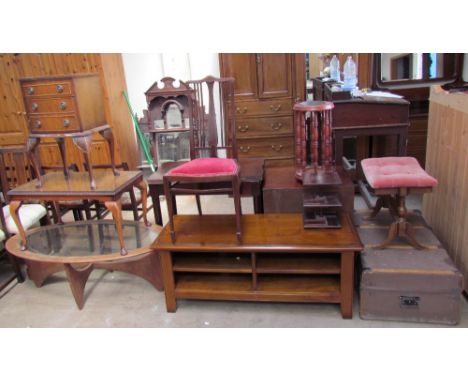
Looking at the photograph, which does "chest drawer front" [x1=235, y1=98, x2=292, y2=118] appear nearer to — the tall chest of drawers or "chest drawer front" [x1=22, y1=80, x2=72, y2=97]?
the tall chest of drawers

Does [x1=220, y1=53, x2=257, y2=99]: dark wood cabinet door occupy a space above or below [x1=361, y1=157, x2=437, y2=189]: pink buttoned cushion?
above

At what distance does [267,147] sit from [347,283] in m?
2.12

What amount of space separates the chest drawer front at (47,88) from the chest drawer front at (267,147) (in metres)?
2.00

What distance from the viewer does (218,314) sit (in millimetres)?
2246

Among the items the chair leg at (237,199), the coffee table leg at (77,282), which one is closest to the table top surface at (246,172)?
the chair leg at (237,199)

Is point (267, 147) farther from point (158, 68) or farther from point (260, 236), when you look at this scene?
point (260, 236)

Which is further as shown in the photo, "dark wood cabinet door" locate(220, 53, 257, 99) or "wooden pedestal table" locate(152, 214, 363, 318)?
"dark wood cabinet door" locate(220, 53, 257, 99)

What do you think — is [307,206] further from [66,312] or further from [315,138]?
[66,312]

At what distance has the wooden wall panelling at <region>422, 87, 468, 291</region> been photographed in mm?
2246

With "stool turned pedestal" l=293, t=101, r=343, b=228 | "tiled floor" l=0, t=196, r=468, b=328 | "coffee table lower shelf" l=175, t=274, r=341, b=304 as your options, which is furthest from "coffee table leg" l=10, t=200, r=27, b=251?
"stool turned pedestal" l=293, t=101, r=343, b=228

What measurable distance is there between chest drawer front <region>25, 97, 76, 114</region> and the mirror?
291 cm

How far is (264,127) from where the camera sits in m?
3.90

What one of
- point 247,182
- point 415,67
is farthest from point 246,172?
point 415,67

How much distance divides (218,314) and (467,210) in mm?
1473
